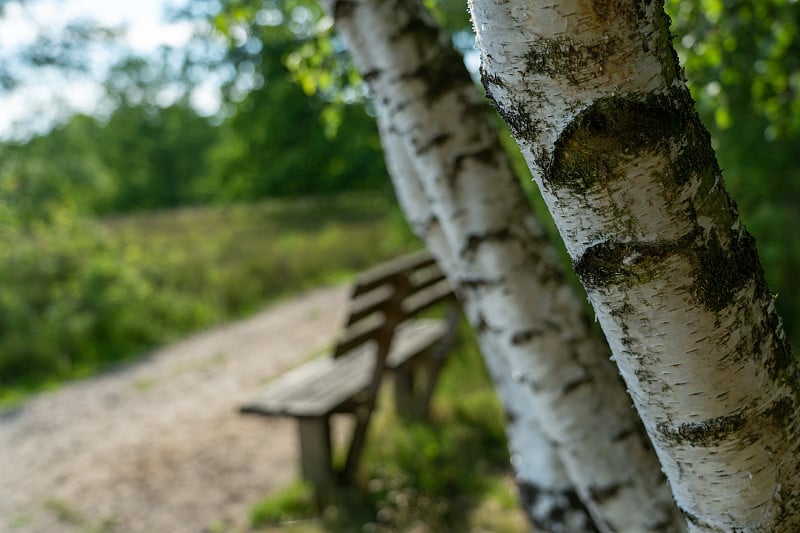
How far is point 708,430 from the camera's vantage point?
1.08m

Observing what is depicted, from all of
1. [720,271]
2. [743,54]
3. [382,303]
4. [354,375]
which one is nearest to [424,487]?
[354,375]

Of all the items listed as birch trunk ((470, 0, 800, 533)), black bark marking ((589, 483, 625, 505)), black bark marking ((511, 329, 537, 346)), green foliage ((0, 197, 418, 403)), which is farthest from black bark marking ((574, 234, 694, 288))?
green foliage ((0, 197, 418, 403))

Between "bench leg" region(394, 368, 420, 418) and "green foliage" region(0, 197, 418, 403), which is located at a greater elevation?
"green foliage" region(0, 197, 418, 403)

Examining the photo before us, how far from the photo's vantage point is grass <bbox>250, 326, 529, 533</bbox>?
369cm

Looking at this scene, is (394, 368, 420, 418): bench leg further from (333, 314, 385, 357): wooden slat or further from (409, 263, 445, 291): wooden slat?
(333, 314, 385, 357): wooden slat

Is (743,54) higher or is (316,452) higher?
(743,54)

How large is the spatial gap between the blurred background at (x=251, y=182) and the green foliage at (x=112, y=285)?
0.09 ft

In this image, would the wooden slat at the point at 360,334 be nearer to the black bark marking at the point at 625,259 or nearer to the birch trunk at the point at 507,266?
the birch trunk at the point at 507,266

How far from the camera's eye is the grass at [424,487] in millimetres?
3688

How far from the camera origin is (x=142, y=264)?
36.7 feet

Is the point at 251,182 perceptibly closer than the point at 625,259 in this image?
No

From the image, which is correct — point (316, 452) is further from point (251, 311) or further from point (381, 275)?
point (251, 311)

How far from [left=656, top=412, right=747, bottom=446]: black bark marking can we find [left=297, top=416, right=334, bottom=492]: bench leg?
322cm

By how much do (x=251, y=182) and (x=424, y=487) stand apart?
17.4 meters
